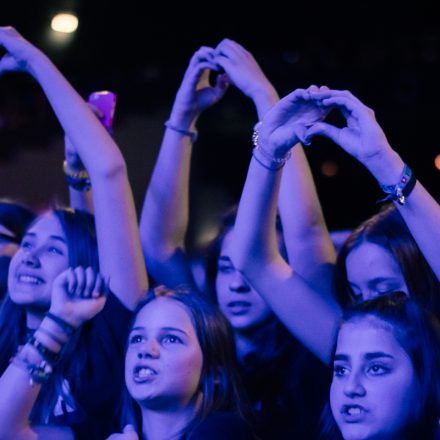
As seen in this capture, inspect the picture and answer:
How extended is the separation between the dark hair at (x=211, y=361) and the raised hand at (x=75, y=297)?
0.20 metres

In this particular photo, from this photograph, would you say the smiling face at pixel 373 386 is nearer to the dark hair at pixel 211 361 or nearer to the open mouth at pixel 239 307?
the dark hair at pixel 211 361

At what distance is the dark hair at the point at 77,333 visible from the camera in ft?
6.64

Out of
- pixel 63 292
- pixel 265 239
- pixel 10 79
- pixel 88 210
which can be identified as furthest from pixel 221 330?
pixel 10 79

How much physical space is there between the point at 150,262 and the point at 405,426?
37.9 inches

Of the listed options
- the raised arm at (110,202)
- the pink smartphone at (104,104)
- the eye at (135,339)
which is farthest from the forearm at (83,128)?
the eye at (135,339)

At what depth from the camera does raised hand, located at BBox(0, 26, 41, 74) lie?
7.23 feet

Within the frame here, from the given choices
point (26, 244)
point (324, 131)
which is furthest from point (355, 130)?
point (26, 244)

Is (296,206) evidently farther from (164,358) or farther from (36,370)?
(36,370)

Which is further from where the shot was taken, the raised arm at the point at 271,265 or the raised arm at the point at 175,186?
the raised arm at the point at 175,186

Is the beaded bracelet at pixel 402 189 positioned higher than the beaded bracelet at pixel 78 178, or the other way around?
the beaded bracelet at pixel 78 178

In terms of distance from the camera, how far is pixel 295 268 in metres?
2.04

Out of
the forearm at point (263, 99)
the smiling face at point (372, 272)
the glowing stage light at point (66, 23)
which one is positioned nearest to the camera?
the smiling face at point (372, 272)

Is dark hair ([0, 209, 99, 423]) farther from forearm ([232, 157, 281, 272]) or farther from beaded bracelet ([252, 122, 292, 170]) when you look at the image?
beaded bracelet ([252, 122, 292, 170])

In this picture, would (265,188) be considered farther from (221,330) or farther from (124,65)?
(124,65)
